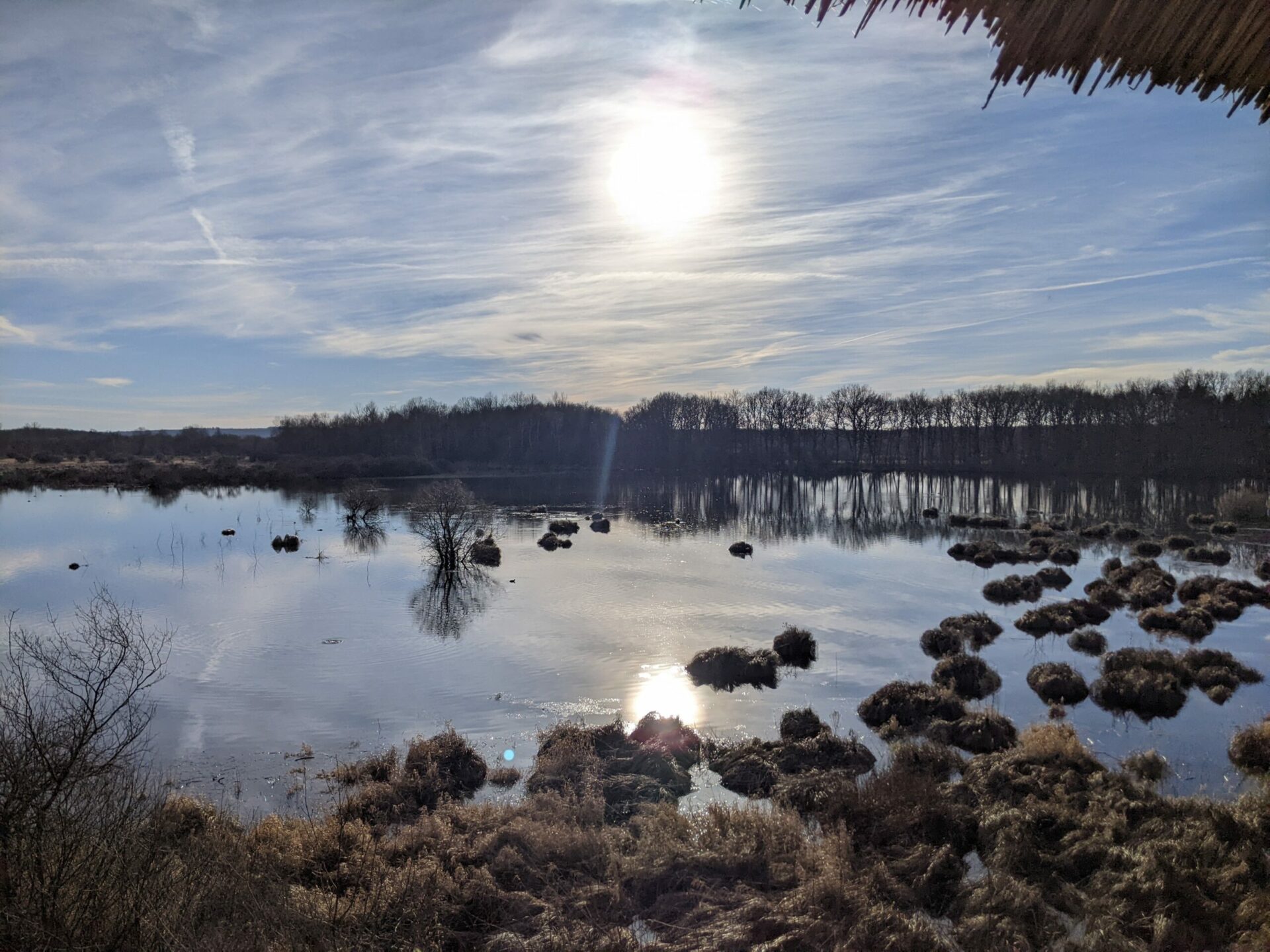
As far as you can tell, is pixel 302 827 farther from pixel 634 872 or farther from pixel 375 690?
pixel 375 690

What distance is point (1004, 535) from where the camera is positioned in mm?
43656

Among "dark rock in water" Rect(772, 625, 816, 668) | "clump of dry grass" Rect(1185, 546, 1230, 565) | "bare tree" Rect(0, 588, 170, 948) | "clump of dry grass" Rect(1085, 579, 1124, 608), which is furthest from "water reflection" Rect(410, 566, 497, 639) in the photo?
"clump of dry grass" Rect(1185, 546, 1230, 565)

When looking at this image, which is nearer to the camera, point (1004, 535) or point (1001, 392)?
point (1004, 535)

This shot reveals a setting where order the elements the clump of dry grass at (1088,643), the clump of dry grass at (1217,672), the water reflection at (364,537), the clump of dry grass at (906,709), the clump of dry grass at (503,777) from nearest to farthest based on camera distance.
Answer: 1. the clump of dry grass at (503,777)
2. the clump of dry grass at (906,709)
3. the clump of dry grass at (1217,672)
4. the clump of dry grass at (1088,643)
5. the water reflection at (364,537)

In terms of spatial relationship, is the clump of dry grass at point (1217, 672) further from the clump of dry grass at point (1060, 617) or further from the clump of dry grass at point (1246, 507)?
the clump of dry grass at point (1246, 507)

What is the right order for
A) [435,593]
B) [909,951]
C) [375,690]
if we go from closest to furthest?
[909,951] < [375,690] < [435,593]

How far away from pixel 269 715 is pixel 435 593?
12.8 m

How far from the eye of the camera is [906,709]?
50.9 ft

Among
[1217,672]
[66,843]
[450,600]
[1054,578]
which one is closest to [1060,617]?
[1217,672]

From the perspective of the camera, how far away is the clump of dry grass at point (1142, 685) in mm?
16016

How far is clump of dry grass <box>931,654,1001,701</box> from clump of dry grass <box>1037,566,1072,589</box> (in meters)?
13.7

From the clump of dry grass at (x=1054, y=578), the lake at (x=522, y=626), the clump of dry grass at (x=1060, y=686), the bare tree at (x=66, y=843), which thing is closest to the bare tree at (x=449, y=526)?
the lake at (x=522, y=626)

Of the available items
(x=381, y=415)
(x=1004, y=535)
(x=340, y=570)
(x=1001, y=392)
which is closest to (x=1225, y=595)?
(x=1004, y=535)

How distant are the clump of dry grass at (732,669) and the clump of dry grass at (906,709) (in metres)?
2.85
